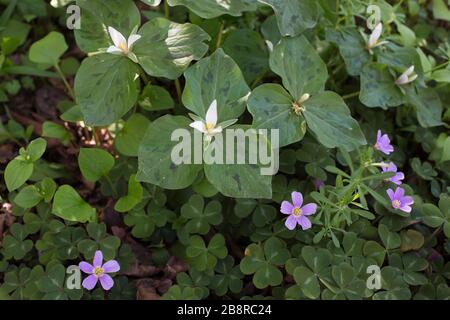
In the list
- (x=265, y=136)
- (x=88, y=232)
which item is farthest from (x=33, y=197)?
(x=265, y=136)

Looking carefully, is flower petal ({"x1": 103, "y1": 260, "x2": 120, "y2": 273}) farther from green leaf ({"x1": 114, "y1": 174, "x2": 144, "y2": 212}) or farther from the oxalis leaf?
the oxalis leaf

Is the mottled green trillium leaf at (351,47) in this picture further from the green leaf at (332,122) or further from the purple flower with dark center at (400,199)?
the purple flower with dark center at (400,199)

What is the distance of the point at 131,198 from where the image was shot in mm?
1728

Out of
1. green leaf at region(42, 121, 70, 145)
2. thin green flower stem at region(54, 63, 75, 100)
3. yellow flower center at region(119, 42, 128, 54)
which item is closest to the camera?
yellow flower center at region(119, 42, 128, 54)

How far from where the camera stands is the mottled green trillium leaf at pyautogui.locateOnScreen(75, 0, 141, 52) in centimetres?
165

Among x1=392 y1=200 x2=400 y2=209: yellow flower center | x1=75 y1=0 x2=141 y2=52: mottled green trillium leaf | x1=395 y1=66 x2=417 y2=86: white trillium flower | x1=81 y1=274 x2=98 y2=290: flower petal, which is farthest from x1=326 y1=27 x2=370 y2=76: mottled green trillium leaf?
x1=81 y1=274 x2=98 y2=290: flower petal

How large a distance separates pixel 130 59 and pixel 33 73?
755 mm

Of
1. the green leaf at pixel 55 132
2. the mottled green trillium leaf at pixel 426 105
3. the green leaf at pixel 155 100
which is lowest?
the green leaf at pixel 55 132

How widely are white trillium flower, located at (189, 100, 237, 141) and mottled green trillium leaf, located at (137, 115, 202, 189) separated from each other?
0.06 metres

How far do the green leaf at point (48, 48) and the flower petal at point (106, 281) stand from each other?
0.92m

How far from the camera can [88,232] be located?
5.74ft

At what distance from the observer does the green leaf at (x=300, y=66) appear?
165cm

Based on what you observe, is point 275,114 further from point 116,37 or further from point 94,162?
point 94,162

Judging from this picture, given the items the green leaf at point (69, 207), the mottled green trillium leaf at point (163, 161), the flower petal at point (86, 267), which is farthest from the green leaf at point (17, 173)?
the mottled green trillium leaf at point (163, 161)
